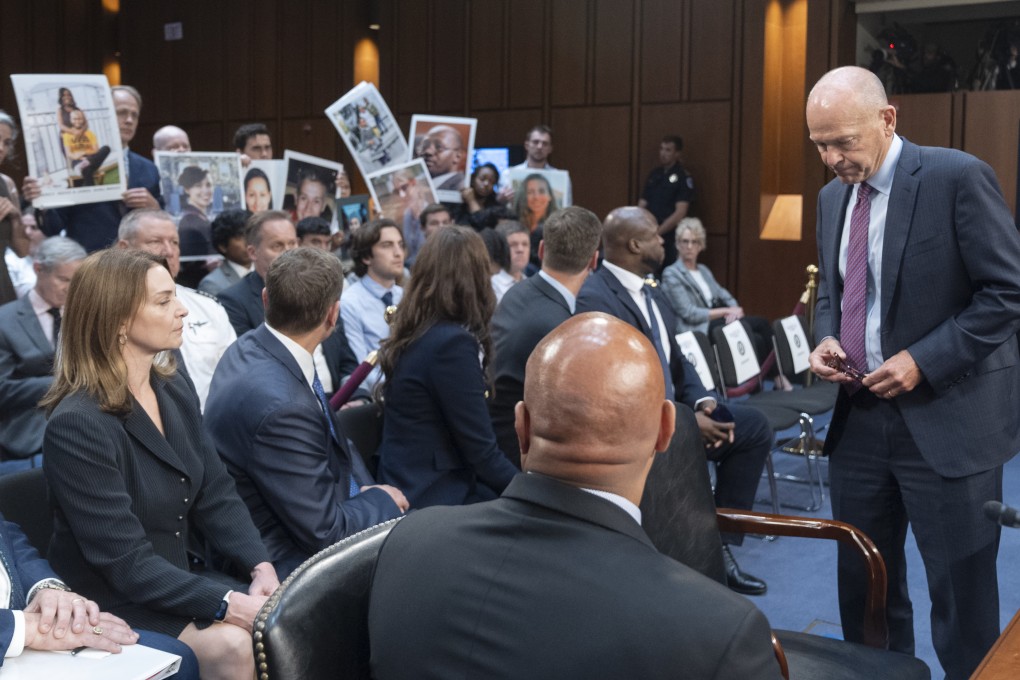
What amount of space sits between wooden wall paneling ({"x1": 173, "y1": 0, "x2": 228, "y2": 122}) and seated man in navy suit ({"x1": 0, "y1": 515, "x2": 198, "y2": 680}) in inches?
437

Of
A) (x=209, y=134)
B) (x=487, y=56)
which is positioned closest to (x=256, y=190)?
(x=487, y=56)

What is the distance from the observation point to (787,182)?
9.82 meters

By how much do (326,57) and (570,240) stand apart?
886 centimetres

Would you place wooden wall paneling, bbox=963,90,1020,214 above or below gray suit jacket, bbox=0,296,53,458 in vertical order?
above

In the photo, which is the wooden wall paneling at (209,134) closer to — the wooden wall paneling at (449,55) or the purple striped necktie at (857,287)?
the wooden wall paneling at (449,55)

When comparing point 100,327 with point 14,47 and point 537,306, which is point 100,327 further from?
point 14,47

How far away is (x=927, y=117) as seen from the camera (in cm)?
869

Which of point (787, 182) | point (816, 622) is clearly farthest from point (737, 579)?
point (787, 182)

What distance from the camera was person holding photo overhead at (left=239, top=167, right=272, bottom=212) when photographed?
5961 millimetres

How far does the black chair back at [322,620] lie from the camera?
1.32 metres

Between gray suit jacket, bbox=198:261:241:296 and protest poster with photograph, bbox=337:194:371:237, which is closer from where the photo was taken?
gray suit jacket, bbox=198:261:241:296

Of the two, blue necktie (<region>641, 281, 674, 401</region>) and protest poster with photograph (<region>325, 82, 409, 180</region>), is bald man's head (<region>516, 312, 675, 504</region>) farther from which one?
protest poster with photograph (<region>325, 82, 409, 180</region>)

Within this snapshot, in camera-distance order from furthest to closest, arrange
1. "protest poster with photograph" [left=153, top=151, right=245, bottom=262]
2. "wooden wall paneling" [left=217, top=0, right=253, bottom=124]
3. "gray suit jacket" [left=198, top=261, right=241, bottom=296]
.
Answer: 1. "wooden wall paneling" [left=217, top=0, right=253, bottom=124]
2. "protest poster with photograph" [left=153, top=151, right=245, bottom=262]
3. "gray suit jacket" [left=198, top=261, right=241, bottom=296]

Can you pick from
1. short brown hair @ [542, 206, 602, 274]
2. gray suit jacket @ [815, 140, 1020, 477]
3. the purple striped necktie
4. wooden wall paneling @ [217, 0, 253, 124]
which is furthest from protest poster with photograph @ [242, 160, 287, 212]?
wooden wall paneling @ [217, 0, 253, 124]
